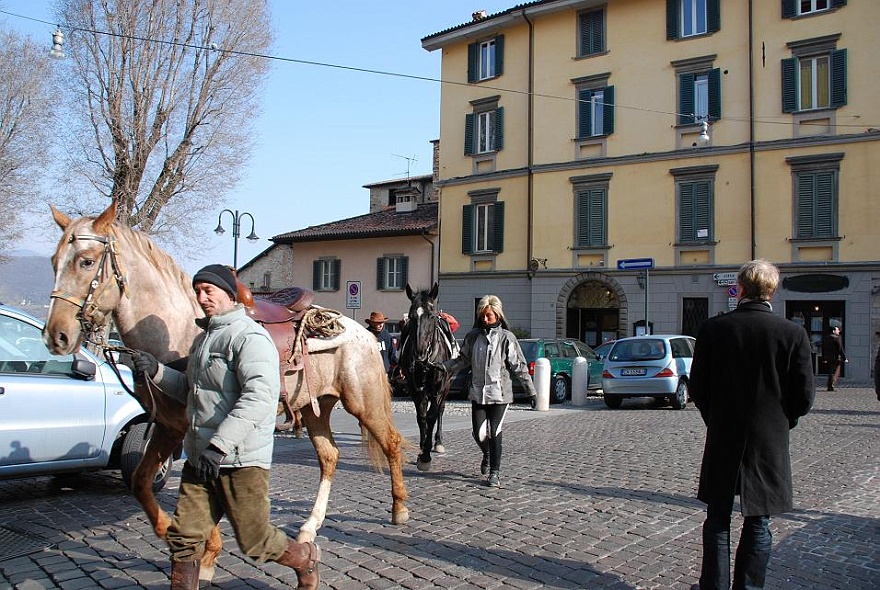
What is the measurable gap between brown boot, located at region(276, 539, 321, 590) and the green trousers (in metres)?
0.17

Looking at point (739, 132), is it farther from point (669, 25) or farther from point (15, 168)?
point (15, 168)

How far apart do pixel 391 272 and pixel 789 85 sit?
18.1 m

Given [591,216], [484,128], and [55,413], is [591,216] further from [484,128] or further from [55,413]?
[55,413]

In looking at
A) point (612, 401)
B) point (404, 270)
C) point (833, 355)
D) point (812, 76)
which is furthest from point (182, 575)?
point (404, 270)

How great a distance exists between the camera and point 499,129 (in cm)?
2938

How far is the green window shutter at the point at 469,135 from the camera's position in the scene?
1196 inches

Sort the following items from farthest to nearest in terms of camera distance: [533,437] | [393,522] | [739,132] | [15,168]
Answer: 1. [15,168]
2. [739,132]
3. [533,437]
4. [393,522]

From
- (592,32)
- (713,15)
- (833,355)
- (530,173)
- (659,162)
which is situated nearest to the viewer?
(833,355)

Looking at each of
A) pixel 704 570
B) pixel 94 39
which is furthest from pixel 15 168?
pixel 704 570

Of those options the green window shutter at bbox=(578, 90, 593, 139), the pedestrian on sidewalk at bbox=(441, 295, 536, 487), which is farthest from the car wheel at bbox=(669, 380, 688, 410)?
the green window shutter at bbox=(578, 90, 593, 139)

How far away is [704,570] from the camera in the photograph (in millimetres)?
4016

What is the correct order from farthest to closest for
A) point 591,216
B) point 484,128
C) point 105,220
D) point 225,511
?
point 484,128 → point 591,216 → point 105,220 → point 225,511

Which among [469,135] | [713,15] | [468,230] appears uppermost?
[713,15]

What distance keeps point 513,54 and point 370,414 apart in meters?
26.1
